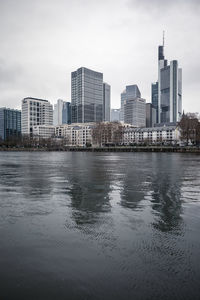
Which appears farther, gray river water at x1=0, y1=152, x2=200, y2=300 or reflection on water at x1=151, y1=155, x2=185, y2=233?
reflection on water at x1=151, y1=155, x2=185, y2=233

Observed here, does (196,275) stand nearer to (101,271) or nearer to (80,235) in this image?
(101,271)

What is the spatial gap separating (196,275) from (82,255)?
9.02 ft

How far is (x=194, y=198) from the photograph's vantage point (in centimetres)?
1431

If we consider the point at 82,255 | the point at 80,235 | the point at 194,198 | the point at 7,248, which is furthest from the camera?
the point at 194,198

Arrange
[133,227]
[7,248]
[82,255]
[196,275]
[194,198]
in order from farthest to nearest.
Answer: [194,198], [133,227], [7,248], [82,255], [196,275]

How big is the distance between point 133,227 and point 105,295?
14.1ft

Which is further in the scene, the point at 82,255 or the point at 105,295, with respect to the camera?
the point at 82,255

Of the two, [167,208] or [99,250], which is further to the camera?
[167,208]

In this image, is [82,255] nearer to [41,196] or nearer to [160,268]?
[160,268]

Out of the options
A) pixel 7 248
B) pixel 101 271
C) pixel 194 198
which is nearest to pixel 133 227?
pixel 101 271

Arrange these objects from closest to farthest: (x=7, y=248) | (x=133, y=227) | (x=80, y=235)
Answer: (x=7, y=248) < (x=80, y=235) < (x=133, y=227)

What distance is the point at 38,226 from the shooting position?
30.1 feet

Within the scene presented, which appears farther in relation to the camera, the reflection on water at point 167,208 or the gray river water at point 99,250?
the reflection on water at point 167,208

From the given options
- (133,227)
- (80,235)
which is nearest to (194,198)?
(133,227)
